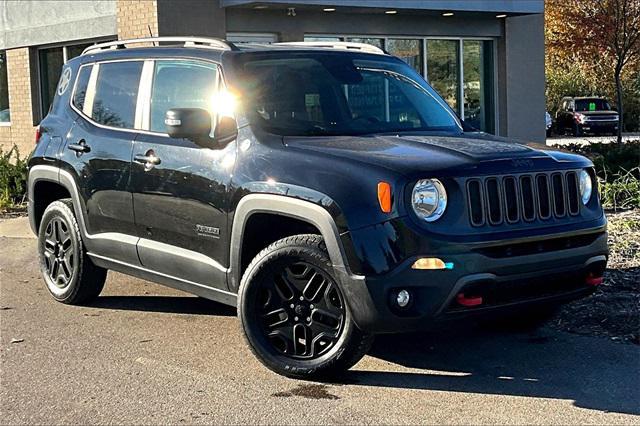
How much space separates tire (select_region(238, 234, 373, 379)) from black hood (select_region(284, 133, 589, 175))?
57 cm

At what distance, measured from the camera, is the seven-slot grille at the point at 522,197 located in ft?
16.9

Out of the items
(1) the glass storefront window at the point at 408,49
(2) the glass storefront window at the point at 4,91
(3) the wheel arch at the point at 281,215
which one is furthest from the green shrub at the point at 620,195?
(2) the glass storefront window at the point at 4,91

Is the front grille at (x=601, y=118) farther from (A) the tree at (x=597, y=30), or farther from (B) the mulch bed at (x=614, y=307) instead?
(B) the mulch bed at (x=614, y=307)

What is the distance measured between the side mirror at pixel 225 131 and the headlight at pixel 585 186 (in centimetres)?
215

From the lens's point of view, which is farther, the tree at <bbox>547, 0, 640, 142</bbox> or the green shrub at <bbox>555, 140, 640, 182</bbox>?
the tree at <bbox>547, 0, 640, 142</bbox>

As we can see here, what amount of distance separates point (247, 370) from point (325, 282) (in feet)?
2.75

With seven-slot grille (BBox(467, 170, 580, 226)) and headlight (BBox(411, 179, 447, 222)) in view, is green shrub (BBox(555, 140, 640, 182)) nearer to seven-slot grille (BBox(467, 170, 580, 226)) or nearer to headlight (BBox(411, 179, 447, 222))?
seven-slot grille (BBox(467, 170, 580, 226))

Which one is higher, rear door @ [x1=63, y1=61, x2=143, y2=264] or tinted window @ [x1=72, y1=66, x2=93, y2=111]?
tinted window @ [x1=72, y1=66, x2=93, y2=111]

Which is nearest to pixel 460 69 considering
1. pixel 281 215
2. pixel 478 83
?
pixel 478 83

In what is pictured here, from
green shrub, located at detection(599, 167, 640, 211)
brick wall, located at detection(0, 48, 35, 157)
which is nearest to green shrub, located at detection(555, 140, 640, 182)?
green shrub, located at detection(599, 167, 640, 211)

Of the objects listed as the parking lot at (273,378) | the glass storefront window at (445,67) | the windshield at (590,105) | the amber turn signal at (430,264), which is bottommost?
the parking lot at (273,378)

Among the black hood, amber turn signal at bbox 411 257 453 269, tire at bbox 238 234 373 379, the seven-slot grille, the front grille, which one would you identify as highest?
the front grille

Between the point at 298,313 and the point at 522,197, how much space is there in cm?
145

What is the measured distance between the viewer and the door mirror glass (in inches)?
229
